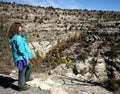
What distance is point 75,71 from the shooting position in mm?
19547

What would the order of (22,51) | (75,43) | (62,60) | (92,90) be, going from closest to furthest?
(22,51), (92,90), (62,60), (75,43)

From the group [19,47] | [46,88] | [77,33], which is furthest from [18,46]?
[77,33]

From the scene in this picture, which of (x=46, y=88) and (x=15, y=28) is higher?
(x=15, y=28)

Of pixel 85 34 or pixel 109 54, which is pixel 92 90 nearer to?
pixel 109 54

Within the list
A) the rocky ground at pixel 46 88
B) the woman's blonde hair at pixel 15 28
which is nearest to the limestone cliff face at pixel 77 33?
the rocky ground at pixel 46 88

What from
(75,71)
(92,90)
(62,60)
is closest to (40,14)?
(62,60)

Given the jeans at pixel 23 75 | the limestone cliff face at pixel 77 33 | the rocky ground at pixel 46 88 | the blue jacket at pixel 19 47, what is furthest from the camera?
the limestone cliff face at pixel 77 33

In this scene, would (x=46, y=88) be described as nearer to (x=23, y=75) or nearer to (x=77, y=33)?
(x=23, y=75)

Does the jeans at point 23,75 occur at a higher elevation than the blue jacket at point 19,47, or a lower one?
lower

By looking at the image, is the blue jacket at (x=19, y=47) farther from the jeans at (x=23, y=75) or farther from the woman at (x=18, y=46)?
the jeans at (x=23, y=75)

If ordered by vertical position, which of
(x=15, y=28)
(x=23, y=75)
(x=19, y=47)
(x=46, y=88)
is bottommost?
(x=46, y=88)

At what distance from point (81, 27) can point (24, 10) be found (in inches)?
329

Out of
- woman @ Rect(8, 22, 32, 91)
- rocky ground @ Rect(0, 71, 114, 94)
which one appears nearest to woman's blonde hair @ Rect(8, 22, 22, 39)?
woman @ Rect(8, 22, 32, 91)

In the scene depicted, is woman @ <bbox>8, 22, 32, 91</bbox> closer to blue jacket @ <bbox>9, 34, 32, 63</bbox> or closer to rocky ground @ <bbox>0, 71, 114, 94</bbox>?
blue jacket @ <bbox>9, 34, 32, 63</bbox>
